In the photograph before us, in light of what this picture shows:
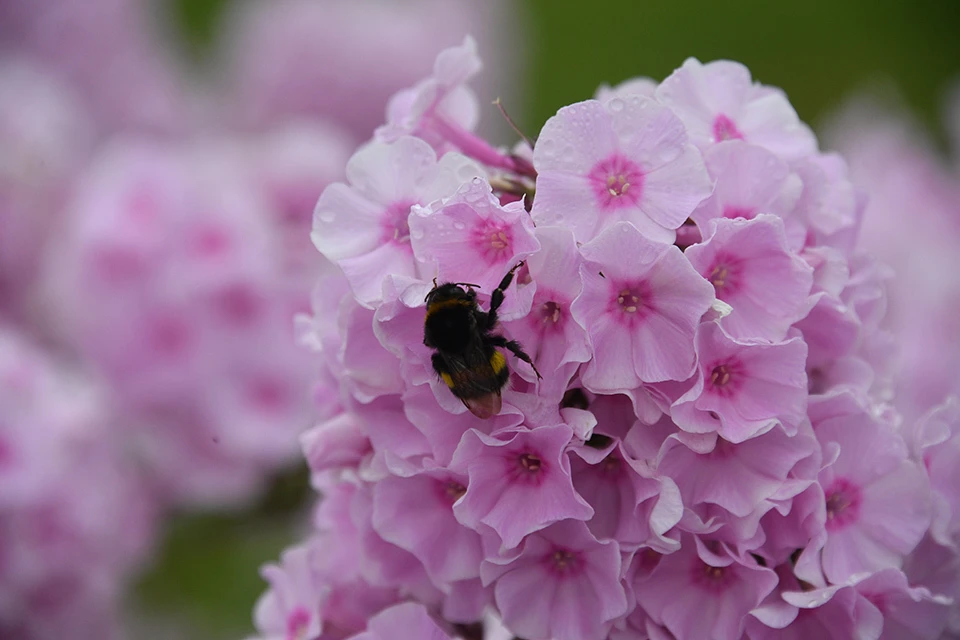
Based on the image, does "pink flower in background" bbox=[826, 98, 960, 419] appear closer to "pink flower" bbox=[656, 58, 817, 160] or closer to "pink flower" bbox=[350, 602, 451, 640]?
"pink flower" bbox=[656, 58, 817, 160]

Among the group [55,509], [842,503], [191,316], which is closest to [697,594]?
[842,503]

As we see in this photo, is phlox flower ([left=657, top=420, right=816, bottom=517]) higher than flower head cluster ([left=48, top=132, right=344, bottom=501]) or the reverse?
higher

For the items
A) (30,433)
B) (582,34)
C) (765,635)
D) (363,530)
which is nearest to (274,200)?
(30,433)

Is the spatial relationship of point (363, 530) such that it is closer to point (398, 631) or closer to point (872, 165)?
point (398, 631)

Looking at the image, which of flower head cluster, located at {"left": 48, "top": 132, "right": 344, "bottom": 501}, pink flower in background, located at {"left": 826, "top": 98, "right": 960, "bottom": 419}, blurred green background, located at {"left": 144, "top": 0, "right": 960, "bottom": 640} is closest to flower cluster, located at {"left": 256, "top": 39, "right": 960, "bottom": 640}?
pink flower in background, located at {"left": 826, "top": 98, "right": 960, "bottom": 419}

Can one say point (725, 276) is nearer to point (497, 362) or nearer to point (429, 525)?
point (497, 362)

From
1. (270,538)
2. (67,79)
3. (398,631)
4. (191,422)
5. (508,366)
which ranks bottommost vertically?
(270,538)
